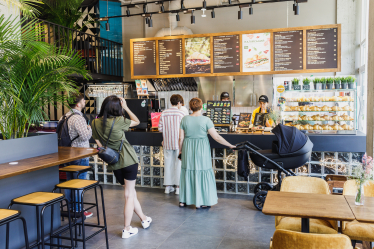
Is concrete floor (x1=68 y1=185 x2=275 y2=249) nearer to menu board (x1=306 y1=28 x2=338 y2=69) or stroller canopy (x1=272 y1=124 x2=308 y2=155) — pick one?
stroller canopy (x1=272 y1=124 x2=308 y2=155)

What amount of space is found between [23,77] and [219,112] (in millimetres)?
3273

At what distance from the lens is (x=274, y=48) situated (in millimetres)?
6234

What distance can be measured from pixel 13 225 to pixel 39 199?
0.54m

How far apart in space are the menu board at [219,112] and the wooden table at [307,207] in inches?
112

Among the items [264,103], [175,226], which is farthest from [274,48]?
[175,226]

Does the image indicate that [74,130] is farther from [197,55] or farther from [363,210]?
[197,55]

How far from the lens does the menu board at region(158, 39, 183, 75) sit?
6.91 meters

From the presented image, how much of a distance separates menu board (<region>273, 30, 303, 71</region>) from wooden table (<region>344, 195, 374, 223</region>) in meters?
4.10

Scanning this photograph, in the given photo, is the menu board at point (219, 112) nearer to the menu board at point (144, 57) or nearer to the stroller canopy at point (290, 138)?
the stroller canopy at point (290, 138)

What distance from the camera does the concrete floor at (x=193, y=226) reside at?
3.36m

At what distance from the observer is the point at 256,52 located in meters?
6.32

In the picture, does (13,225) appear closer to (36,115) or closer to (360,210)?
(36,115)

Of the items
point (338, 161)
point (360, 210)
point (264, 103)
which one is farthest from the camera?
point (264, 103)

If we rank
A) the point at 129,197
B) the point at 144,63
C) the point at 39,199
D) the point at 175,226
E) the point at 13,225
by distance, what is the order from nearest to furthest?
the point at 39,199 < the point at 13,225 < the point at 129,197 < the point at 175,226 < the point at 144,63
